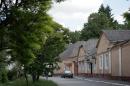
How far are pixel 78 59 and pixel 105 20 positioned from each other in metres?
24.9

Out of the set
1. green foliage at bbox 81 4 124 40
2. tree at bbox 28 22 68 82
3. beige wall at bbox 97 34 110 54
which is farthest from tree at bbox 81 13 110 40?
tree at bbox 28 22 68 82

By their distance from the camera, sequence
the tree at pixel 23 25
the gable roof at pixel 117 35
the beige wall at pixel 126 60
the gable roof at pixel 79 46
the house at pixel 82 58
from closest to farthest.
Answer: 1. the tree at pixel 23 25
2. the beige wall at pixel 126 60
3. the gable roof at pixel 117 35
4. the house at pixel 82 58
5. the gable roof at pixel 79 46

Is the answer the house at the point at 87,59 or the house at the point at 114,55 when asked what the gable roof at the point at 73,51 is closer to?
the house at the point at 87,59

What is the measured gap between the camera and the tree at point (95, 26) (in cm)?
11538

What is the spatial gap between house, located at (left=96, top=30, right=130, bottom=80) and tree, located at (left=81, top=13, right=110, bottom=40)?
43377mm

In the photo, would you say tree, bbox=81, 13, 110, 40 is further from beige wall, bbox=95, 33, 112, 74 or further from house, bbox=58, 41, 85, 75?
beige wall, bbox=95, 33, 112, 74

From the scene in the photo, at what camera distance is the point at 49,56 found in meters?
36.2

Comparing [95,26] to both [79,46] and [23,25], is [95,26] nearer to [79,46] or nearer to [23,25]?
[79,46]

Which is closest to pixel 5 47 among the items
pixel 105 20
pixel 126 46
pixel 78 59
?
pixel 126 46

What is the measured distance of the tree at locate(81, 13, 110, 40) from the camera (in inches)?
4542

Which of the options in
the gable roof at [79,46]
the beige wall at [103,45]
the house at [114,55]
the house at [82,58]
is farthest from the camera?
the gable roof at [79,46]

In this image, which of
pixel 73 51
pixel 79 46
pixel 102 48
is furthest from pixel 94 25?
pixel 102 48

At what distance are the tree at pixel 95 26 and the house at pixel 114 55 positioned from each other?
43.4 metres

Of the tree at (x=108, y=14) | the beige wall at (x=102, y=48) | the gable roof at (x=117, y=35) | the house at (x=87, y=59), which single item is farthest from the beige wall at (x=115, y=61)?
the tree at (x=108, y=14)
